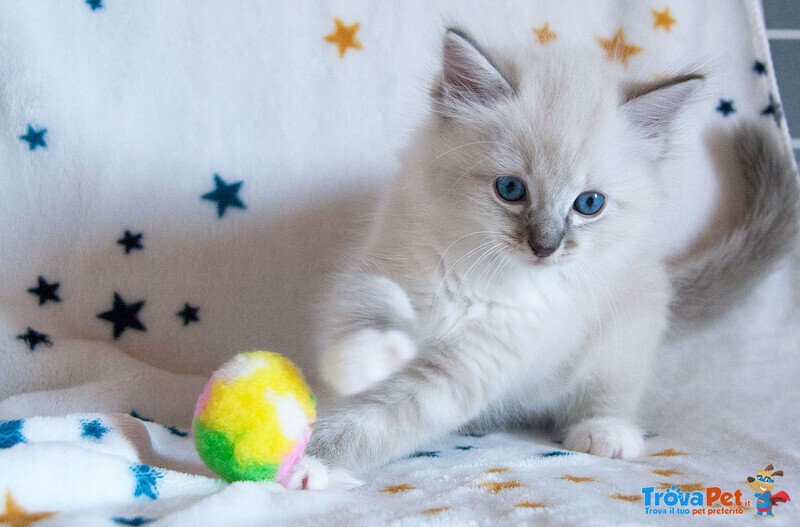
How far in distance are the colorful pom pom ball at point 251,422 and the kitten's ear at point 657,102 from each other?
2.69 feet

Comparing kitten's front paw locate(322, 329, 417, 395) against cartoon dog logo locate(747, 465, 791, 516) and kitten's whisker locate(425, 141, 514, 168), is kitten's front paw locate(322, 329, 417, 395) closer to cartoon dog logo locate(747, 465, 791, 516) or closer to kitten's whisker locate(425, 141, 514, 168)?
kitten's whisker locate(425, 141, 514, 168)

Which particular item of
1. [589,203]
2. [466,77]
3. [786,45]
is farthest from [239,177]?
[786,45]

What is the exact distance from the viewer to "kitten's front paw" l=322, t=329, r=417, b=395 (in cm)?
113

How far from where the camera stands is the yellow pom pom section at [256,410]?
1.02m

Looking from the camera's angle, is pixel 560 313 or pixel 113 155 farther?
pixel 113 155

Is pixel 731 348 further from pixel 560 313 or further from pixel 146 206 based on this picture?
pixel 146 206

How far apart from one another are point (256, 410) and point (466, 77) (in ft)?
2.45

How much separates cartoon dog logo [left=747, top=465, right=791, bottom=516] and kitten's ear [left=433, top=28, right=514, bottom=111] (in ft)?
2.64

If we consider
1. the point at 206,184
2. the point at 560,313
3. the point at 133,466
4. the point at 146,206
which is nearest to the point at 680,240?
the point at 560,313

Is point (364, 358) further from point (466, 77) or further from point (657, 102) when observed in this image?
point (657, 102)

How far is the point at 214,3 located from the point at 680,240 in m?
1.47

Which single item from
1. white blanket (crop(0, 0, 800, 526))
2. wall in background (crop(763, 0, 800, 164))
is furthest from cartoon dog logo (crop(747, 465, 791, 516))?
wall in background (crop(763, 0, 800, 164))

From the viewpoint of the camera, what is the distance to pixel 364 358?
1.14 m

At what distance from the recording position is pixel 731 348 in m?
1.93
